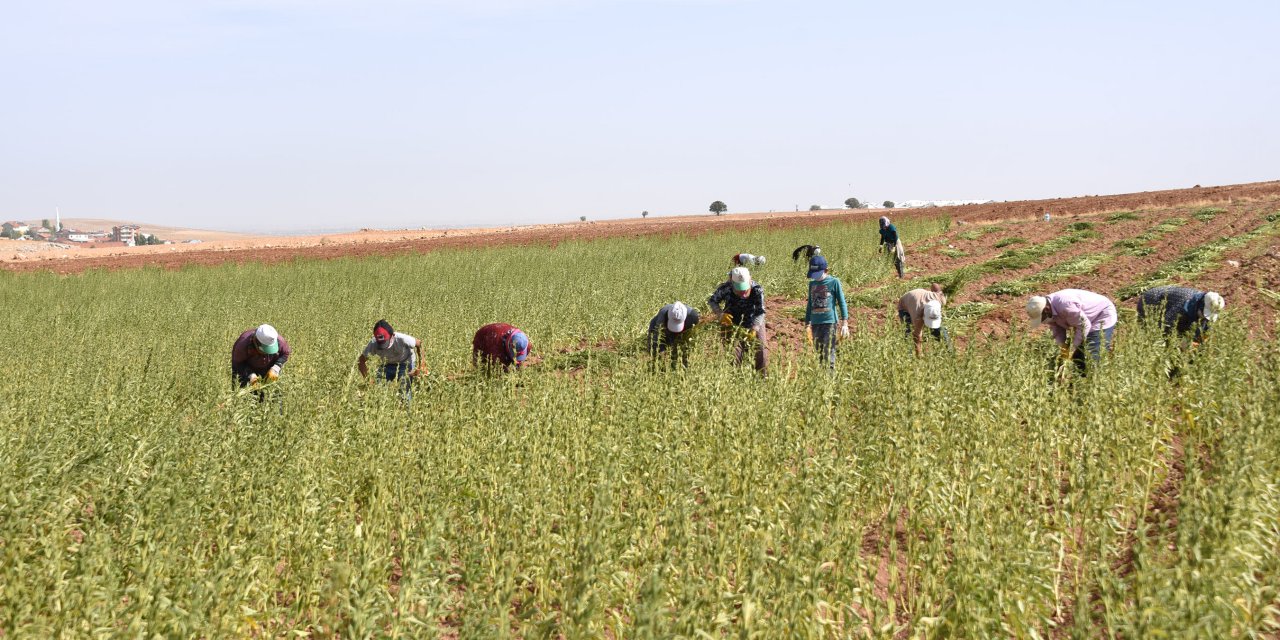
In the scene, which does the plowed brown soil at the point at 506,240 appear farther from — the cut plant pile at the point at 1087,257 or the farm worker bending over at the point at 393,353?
the farm worker bending over at the point at 393,353

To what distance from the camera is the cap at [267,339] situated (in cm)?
736

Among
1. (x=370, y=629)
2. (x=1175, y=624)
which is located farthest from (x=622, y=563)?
(x=1175, y=624)

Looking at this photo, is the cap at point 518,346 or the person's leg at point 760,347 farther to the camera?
the person's leg at point 760,347

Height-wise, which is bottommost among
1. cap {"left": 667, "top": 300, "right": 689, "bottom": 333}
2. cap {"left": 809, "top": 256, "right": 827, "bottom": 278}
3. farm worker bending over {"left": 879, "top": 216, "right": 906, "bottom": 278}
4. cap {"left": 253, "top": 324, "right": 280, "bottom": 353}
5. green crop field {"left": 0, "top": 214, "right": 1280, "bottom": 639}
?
green crop field {"left": 0, "top": 214, "right": 1280, "bottom": 639}

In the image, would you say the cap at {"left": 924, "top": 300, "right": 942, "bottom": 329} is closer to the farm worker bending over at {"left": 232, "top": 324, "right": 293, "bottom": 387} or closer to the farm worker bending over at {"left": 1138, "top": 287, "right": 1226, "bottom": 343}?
the farm worker bending over at {"left": 1138, "top": 287, "right": 1226, "bottom": 343}

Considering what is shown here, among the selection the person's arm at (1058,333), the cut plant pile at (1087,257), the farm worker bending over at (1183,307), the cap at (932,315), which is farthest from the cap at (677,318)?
the farm worker bending over at (1183,307)

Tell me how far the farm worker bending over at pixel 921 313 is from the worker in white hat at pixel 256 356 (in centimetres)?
535

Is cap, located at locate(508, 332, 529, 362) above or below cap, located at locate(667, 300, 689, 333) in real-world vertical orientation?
below

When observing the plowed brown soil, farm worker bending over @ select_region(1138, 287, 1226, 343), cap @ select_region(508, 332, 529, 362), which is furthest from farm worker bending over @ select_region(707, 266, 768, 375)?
the plowed brown soil

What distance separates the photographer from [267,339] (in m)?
7.38

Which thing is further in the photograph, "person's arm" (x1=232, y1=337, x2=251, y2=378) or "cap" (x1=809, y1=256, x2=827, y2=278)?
"cap" (x1=809, y1=256, x2=827, y2=278)

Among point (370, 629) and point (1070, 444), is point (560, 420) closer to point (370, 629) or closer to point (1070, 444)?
point (370, 629)

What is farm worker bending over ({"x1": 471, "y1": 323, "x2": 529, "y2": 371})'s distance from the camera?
763 cm

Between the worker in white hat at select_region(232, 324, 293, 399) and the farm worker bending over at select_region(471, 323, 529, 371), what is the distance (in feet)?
5.29
